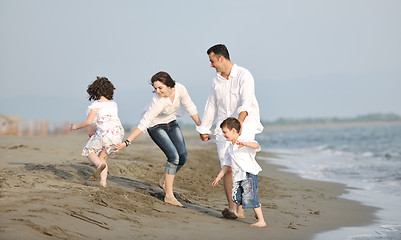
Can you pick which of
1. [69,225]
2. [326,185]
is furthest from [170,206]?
[326,185]

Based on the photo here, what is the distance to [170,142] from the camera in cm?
604

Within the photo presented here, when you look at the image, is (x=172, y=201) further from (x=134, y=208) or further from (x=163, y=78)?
(x=163, y=78)

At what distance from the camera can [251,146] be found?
496 centimetres

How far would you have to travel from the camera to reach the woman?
5812 mm

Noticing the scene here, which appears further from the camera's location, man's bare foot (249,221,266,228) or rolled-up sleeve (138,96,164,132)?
rolled-up sleeve (138,96,164,132)

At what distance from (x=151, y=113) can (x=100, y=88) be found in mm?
865

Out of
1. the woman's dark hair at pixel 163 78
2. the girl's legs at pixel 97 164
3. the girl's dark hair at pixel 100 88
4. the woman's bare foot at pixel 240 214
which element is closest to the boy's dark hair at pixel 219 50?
the woman's dark hair at pixel 163 78

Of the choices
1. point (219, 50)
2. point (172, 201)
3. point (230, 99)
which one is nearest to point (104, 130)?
point (172, 201)

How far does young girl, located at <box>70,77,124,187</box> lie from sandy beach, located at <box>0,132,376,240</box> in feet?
1.30

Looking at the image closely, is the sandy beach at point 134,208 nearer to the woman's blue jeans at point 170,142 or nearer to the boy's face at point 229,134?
the woman's blue jeans at point 170,142

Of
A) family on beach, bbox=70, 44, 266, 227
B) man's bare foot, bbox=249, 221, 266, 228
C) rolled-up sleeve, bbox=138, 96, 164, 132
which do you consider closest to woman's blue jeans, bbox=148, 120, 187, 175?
family on beach, bbox=70, 44, 266, 227

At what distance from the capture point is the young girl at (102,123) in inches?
244

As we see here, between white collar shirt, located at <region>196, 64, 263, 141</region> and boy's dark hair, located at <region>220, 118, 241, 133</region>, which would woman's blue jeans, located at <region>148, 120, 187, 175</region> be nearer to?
white collar shirt, located at <region>196, 64, 263, 141</region>

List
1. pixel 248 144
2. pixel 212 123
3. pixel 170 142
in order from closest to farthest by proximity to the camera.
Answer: pixel 248 144
pixel 212 123
pixel 170 142
